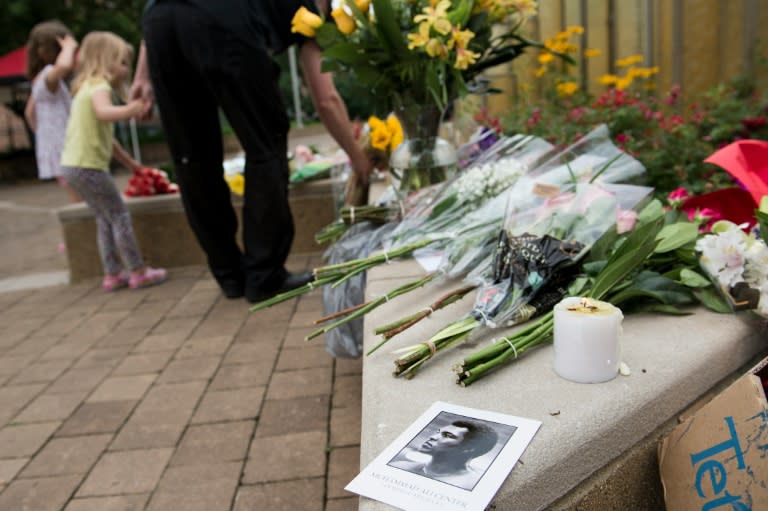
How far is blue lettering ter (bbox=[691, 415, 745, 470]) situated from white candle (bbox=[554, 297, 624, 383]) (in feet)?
0.63

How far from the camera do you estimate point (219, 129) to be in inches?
133

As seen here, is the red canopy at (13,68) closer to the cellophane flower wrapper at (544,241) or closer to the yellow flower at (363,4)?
the yellow flower at (363,4)

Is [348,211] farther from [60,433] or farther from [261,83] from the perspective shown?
[60,433]

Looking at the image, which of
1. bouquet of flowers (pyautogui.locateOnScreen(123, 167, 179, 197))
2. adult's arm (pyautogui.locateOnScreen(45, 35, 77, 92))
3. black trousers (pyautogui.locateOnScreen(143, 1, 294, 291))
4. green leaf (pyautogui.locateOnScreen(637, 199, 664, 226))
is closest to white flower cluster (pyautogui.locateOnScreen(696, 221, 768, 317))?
green leaf (pyautogui.locateOnScreen(637, 199, 664, 226))

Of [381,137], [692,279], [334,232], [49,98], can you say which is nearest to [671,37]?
[381,137]

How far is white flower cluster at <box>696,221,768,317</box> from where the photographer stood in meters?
1.28

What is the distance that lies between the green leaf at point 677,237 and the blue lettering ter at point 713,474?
1.81 ft

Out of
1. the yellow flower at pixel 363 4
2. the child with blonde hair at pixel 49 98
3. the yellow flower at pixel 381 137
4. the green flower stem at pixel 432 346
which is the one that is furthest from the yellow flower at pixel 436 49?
the child with blonde hair at pixel 49 98

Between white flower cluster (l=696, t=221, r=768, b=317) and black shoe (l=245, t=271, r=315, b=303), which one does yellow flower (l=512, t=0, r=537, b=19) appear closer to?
white flower cluster (l=696, t=221, r=768, b=317)

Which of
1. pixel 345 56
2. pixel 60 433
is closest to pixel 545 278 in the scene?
pixel 345 56

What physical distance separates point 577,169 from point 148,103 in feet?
9.21

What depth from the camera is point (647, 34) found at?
462 centimetres

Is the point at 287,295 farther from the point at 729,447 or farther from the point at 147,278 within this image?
the point at 147,278

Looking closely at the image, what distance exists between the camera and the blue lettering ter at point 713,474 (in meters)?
1.03
